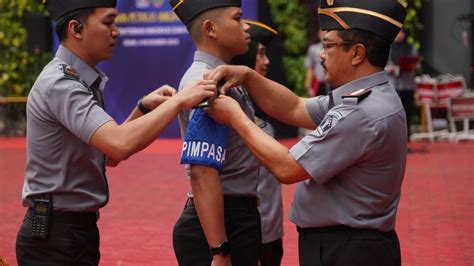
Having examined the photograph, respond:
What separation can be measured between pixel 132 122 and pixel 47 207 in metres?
0.54

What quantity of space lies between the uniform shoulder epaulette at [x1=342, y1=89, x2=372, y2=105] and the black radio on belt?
4.30 feet

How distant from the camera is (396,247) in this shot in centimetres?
389

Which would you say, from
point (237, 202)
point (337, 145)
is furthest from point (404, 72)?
point (337, 145)

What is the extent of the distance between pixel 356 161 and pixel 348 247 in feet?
1.13

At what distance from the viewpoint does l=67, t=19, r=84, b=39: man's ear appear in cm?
411

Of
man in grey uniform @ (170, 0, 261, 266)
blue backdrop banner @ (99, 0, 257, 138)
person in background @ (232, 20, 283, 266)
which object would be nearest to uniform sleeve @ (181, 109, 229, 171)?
man in grey uniform @ (170, 0, 261, 266)

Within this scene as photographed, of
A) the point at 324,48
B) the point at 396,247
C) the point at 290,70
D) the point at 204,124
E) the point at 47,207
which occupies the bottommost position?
the point at 290,70

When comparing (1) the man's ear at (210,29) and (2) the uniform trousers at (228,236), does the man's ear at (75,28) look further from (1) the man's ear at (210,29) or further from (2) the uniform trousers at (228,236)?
(2) the uniform trousers at (228,236)

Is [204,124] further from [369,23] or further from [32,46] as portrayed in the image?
[32,46]

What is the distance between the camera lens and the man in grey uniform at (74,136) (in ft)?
12.6

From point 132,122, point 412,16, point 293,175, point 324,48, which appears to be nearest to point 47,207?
point 132,122

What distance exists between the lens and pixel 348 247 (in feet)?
12.2

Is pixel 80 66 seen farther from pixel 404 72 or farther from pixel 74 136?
pixel 404 72

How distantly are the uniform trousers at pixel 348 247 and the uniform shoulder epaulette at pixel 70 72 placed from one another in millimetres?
1145
